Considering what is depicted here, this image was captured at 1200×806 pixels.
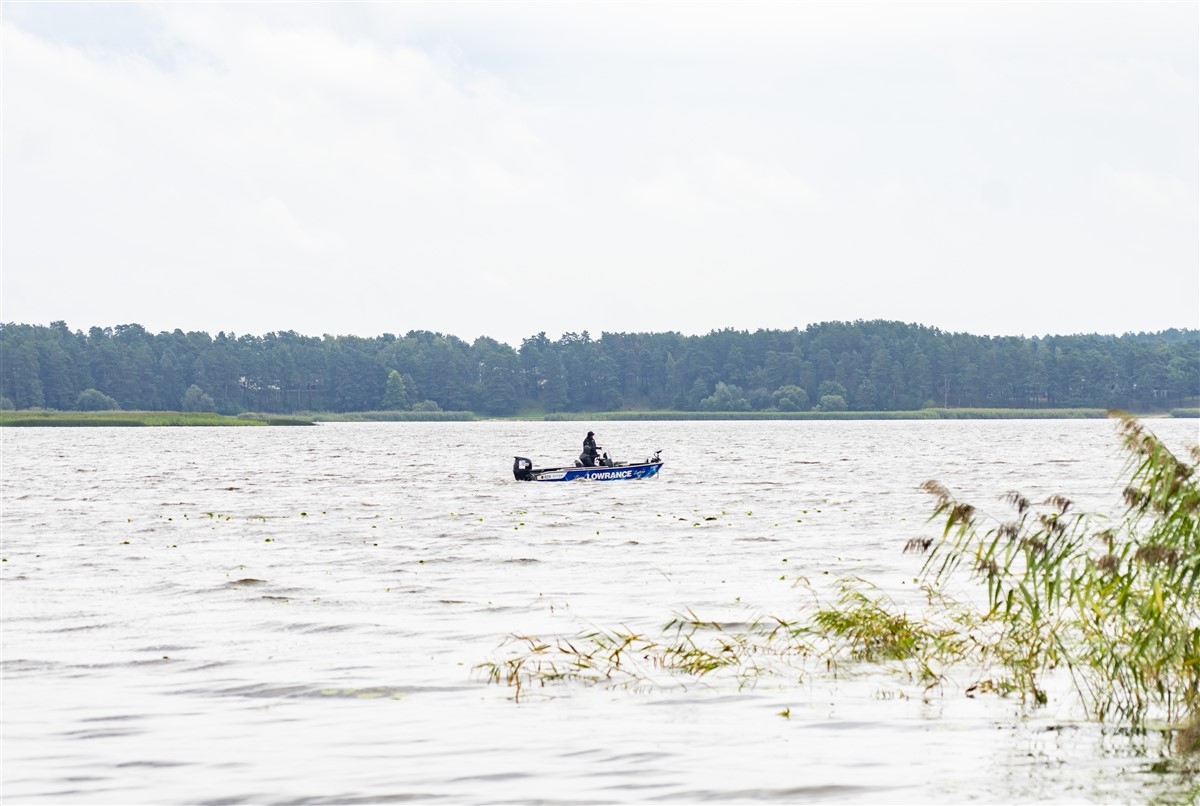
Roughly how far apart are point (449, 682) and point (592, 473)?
4326 centimetres

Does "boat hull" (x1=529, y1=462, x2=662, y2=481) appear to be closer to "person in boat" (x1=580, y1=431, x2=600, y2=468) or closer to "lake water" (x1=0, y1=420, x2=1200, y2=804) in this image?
"person in boat" (x1=580, y1=431, x2=600, y2=468)

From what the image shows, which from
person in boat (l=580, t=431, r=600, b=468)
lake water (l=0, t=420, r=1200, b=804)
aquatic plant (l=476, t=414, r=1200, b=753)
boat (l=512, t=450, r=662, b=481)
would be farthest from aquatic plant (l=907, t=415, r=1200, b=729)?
boat (l=512, t=450, r=662, b=481)

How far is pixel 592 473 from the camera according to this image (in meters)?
59.1

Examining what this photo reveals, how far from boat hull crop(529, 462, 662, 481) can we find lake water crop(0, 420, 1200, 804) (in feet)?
50.5

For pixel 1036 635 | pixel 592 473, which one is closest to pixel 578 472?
pixel 592 473

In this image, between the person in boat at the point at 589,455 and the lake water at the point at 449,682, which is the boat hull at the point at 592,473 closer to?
the person in boat at the point at 589,455

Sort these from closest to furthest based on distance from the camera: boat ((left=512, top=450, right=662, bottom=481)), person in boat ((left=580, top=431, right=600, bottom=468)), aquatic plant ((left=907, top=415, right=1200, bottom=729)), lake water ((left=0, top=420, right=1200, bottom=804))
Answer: lake water ((left=0, top=420, right=1200, bottom=804)), aquatic plant ((left=907, top=415, right=1200, bottom=729)), person in boat ((left=580, top=431, right=600, bottom=468)), boat ((left=512, top=450, right=662, bottom=481))

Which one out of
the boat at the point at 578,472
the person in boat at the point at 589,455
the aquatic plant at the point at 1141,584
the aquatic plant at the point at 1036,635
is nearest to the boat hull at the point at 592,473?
the boat at the point at 578,472

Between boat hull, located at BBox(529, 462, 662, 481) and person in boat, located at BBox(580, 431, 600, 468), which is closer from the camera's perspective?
person in boat, located at BBox(580, 431, 600, 468)

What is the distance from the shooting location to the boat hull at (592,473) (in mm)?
59031

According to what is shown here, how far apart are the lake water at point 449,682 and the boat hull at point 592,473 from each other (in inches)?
606

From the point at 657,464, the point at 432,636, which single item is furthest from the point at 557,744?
the point at 657,464

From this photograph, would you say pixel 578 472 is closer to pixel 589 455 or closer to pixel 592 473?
pixel 592 473

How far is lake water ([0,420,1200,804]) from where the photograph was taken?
11461mm
